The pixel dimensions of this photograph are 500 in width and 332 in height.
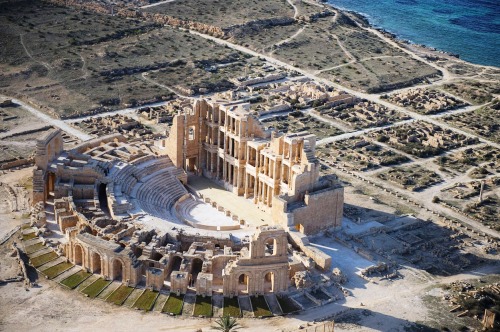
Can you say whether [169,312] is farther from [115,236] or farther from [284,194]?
[284,194]

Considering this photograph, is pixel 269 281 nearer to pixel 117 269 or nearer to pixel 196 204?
pixel 117 269

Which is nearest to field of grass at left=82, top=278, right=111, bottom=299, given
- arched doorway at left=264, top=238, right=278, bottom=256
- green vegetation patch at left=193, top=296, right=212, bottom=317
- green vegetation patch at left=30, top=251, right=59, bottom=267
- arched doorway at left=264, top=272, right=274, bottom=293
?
green vegetation patch at left=30, top=251, right=59, bottom=267

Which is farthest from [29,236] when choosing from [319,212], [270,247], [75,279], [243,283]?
[319,212]

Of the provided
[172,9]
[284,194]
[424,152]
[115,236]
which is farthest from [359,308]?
[172,9]

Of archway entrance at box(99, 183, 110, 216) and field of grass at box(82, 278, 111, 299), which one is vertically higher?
archway entrance at box(99, 183, 110, 216)

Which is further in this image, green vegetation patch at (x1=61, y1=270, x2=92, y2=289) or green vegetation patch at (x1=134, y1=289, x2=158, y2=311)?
green vegetation patch at (x1=61, y1=270, x2=92, y2=289)

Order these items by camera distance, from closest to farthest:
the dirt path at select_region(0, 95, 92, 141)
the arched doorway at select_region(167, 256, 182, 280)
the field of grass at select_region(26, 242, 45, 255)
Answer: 1. the arched doorway at select_region(167, 256, 182, 280)
2. the field of grass at select_region(26, 242, 45, 255)
3. the dirt path at select_region(0, 95, 92, 141)

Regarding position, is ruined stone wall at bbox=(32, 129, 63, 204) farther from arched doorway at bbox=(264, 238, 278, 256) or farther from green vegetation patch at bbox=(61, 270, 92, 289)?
arched doorway at bbox=(264, 238, 278, 256)
